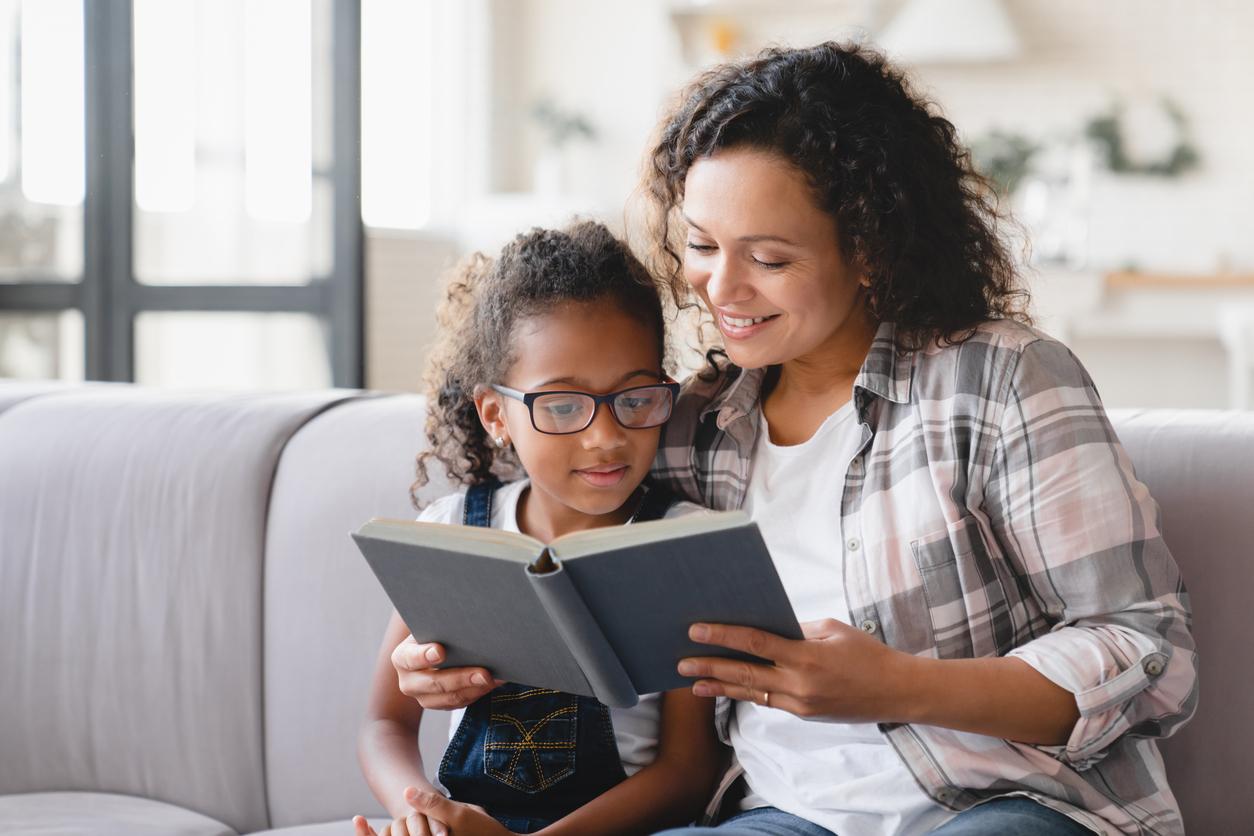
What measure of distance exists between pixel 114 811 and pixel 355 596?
451 millimetres

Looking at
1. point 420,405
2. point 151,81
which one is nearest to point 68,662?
point 420,405

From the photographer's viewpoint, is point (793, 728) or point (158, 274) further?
point (158, 274)

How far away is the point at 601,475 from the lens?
1.43 meters

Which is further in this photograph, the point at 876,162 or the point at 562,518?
the point at 562,518

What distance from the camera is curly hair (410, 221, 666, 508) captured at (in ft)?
4.82

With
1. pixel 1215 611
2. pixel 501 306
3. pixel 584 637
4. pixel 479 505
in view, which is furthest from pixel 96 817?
pixel 1215 611

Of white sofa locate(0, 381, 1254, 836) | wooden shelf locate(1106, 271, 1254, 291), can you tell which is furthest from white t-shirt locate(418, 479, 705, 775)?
wooden shelf locate(1106, 271, 1254, 291)

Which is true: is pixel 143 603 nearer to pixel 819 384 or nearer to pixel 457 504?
pixel 457 504

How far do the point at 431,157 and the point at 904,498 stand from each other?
18.2ft

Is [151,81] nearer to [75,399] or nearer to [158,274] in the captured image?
[158,274]

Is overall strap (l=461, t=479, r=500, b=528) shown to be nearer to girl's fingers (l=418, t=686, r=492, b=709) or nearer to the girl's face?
the girl's face

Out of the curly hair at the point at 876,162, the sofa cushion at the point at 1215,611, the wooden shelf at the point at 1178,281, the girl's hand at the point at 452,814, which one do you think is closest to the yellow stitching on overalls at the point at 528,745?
the girl's hand at the point at 452,814

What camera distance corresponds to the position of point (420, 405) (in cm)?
194

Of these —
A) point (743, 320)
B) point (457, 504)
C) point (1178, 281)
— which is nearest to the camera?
point (743, 320)
